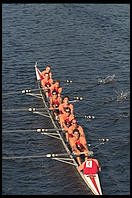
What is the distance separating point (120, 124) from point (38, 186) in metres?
9.28

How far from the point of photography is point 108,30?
52938 mm

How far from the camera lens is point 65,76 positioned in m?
43.1

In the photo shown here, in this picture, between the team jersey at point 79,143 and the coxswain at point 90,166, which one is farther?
the team jersey at point 79,143

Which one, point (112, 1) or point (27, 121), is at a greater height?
point (112, 1)

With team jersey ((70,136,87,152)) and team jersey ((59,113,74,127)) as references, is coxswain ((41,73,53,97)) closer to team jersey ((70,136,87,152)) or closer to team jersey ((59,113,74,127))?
team jersey ((59,113,74,127))

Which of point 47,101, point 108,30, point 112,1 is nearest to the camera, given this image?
point 47,101

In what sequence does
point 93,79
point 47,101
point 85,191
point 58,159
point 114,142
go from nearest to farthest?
point 85,191, point 58,159, point 114,142, point 47,101, point 93,79

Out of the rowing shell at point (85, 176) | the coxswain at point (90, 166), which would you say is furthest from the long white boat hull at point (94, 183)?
the coxswain at point (90, 166)

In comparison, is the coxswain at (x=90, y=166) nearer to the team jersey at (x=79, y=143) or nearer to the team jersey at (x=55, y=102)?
the team jersey at (x=79, y=143)

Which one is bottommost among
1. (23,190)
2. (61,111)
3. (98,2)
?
(23,190)

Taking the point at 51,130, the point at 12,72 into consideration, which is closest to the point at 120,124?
the point at 51,130

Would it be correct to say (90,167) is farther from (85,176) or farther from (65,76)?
(65,76)

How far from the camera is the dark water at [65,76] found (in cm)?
3002

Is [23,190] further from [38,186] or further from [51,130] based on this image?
[51,130]
